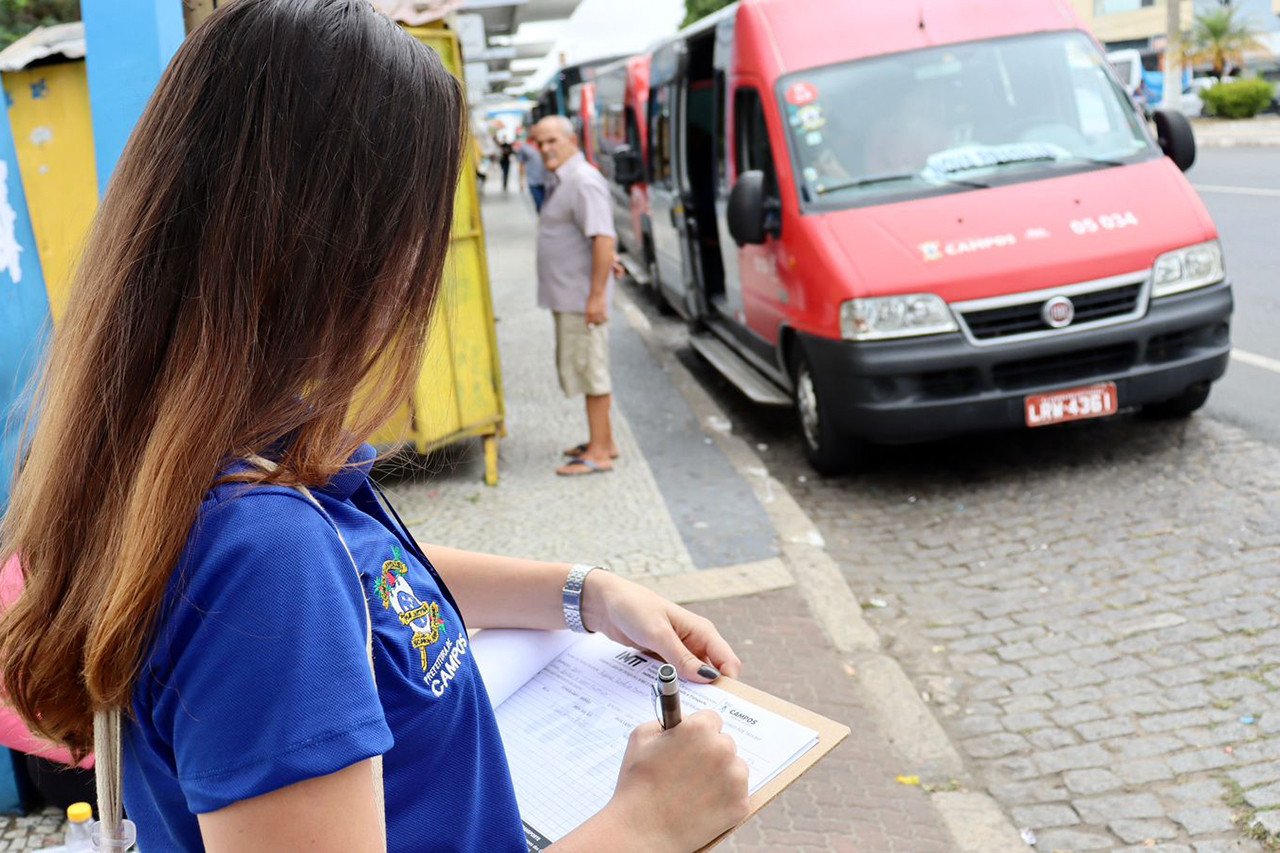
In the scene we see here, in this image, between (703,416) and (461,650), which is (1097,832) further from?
(703,416)

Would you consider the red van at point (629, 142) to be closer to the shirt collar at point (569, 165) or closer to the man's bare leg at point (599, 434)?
the shirt collar at point (569, 165)

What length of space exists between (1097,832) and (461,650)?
275 centimetres

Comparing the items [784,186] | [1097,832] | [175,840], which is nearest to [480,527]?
[784,186]

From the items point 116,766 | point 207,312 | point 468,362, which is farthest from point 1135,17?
point 116,766

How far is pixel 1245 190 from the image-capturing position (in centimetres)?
1666

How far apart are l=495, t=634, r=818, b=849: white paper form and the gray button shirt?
5.32 m

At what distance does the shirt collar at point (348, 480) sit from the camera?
117cm

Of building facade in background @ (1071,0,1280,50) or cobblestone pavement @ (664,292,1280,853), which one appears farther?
building facade in background @ (1071,0,1280,50)

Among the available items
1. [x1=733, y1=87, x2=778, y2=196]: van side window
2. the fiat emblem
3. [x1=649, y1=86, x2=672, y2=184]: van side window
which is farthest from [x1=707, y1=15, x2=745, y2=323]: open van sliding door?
the fiat emblem

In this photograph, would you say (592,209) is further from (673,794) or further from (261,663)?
(261,663)

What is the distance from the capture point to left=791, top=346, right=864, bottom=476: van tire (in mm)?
6477

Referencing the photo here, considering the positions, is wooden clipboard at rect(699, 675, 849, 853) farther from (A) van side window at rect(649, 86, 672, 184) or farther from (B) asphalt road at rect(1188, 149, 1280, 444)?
(A) van side window at rect(649, 86, 672, 184)

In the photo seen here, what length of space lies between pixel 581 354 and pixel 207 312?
595 cm

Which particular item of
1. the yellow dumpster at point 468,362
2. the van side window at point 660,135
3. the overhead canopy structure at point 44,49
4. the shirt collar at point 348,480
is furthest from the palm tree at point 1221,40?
the shirt collar at point 348,480
